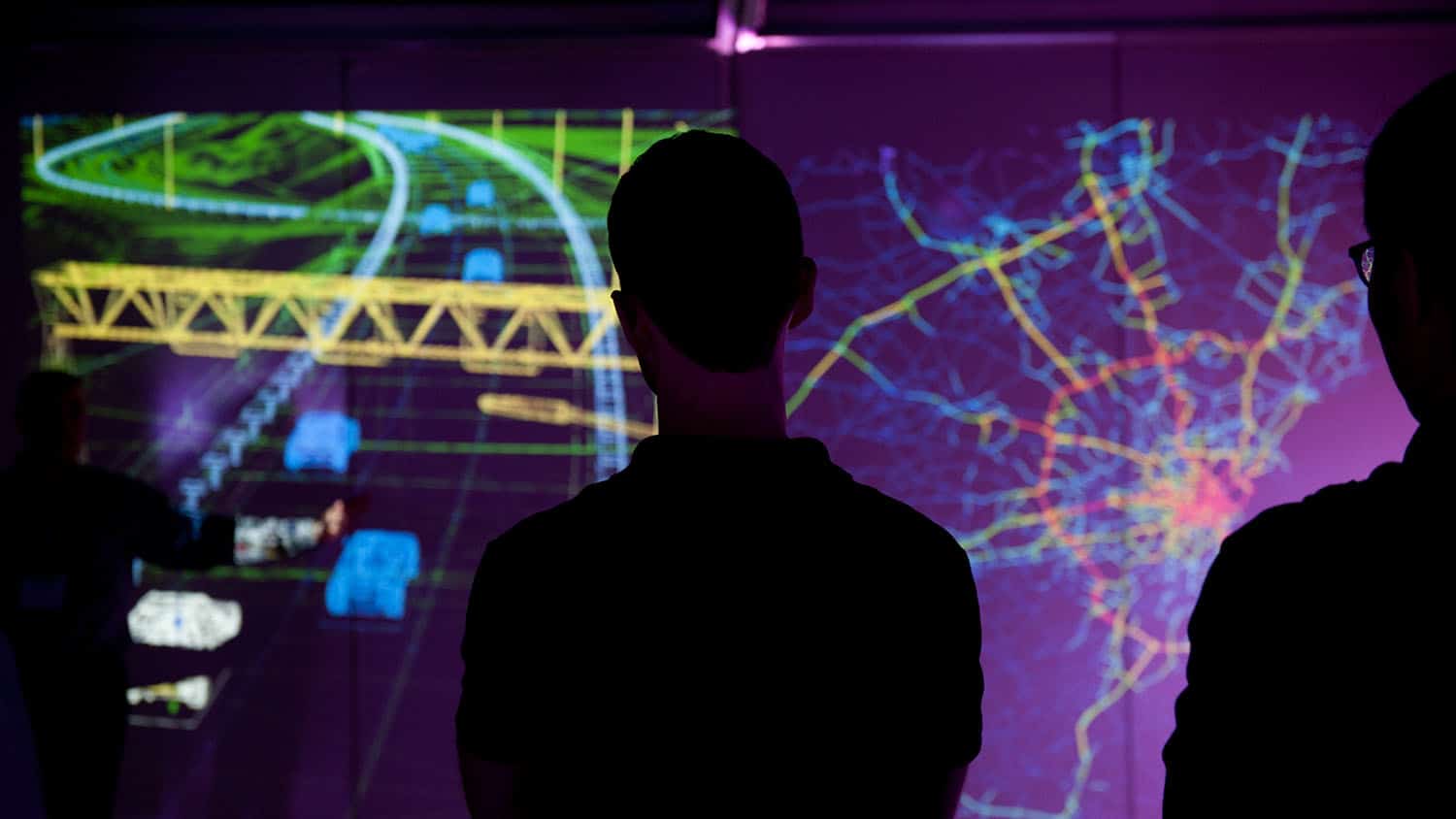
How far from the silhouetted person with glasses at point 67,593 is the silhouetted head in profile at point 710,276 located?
217 centimetres

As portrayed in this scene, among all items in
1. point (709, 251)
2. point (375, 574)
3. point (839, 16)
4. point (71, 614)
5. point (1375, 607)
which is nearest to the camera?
point (1375, 607)

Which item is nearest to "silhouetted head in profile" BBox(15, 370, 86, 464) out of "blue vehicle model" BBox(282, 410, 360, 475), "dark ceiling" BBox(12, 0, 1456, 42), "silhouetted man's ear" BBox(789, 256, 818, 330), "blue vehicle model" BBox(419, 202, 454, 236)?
"blue vehicle model" BBox(282, 410, 360, 475)

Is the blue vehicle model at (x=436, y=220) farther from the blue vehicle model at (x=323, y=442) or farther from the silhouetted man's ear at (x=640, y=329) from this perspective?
the silhouetted man's ear at (x=640, y=329)

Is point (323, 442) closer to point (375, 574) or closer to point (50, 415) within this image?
point (375, 574)

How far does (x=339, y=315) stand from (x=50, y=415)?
2.79ft

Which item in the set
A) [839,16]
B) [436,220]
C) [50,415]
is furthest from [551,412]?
[839,16]

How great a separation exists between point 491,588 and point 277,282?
8.70 ft

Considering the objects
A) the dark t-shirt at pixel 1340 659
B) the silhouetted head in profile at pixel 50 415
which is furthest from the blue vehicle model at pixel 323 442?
the dark t-shirt at pixel 1340 659

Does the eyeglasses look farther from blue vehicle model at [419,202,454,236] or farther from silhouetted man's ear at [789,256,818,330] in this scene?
blue vehicle model at [419,202,454,236]

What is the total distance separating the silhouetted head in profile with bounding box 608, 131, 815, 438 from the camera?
81cm

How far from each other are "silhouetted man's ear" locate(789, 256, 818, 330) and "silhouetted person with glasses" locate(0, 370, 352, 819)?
2223mm

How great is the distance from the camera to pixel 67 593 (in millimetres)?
2400

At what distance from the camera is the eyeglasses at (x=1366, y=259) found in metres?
0.76

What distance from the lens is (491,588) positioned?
805 millimetres
